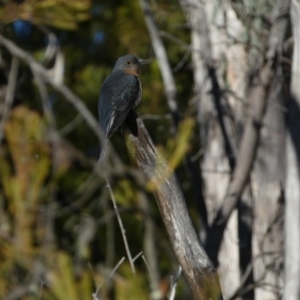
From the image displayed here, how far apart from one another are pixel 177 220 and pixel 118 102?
1569 millimetres

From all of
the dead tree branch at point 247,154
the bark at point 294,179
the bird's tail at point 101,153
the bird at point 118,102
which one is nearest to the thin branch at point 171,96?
the dead tree branch at point 247,154

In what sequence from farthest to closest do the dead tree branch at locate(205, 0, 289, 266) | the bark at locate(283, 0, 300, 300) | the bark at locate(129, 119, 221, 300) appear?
the dead tree branch at locate(205, 0, 289, 266)
the bark at locate(283, 0, 300, 300)
the bark at locate(129, 119, 221, 300)

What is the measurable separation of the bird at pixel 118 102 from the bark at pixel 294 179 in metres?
0.91

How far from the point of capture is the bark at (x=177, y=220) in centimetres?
370

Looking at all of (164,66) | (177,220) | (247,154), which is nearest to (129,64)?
(164,66)

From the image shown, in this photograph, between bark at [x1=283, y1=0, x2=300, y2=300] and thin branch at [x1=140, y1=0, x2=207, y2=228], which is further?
thin branch at [x1=140, y1=0, x2=207, y2=228]

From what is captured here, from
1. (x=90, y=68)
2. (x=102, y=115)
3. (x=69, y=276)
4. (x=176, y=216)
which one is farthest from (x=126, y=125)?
(x=90, y=68)

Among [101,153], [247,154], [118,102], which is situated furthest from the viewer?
[247,154]

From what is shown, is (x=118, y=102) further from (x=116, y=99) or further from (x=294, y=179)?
(x=294, y=179)

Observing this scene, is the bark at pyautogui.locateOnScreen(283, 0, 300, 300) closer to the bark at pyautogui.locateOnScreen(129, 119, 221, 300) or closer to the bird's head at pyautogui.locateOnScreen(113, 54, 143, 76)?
the bark at pyautogui.locateOnScreen(129, 119, 221, 300)

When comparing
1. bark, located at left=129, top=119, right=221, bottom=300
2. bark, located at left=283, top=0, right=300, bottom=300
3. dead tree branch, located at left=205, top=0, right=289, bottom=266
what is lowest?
dead tree branch, located at left=205, top=0, right=289, bottom=266

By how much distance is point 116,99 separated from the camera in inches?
209

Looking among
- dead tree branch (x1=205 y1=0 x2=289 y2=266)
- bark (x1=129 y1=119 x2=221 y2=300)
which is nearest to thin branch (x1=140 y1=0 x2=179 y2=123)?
dead tree branch (x1=205 y1=0 x2=289 y2=266)

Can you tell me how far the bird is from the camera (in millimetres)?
5035
